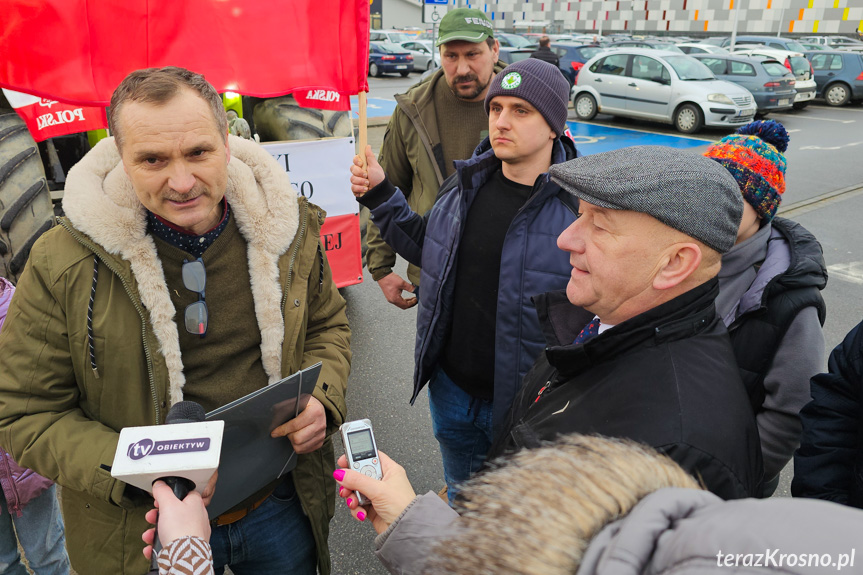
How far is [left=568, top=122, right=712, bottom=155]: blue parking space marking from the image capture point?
12.3 metres

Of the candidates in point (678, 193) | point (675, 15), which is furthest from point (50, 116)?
point (675, 15)

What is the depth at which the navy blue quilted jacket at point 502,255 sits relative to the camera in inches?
89.4

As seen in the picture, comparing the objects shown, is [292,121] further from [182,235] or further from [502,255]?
[182,235]

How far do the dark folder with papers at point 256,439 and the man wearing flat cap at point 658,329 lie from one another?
58cm

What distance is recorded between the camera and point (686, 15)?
4000 centimetres

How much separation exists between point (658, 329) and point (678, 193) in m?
0.30

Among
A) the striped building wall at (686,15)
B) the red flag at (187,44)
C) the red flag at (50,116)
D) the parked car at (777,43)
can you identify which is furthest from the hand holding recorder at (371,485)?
the striped building wall at (686,15)

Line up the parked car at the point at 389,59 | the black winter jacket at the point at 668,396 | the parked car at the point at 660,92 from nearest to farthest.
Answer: the black winter jacket at the point at 668,396, the parked car at the point at 660,92, the parked car at the point at 389,59

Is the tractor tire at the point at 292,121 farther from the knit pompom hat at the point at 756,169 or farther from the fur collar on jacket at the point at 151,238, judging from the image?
the knit pompom hat at the point at 756,169

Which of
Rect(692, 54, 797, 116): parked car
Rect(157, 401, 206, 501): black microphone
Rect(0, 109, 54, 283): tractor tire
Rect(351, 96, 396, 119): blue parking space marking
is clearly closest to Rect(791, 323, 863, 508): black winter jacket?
Rect(157, 401, 206, 501): black microphone

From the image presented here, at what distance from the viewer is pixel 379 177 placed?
2.62 m

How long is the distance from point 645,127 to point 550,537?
1567cm

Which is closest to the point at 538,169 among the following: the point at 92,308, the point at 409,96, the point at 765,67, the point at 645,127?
the point at 409,96

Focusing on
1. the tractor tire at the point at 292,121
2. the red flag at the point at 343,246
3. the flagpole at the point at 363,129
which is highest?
the flagpole at the point at 363,129
